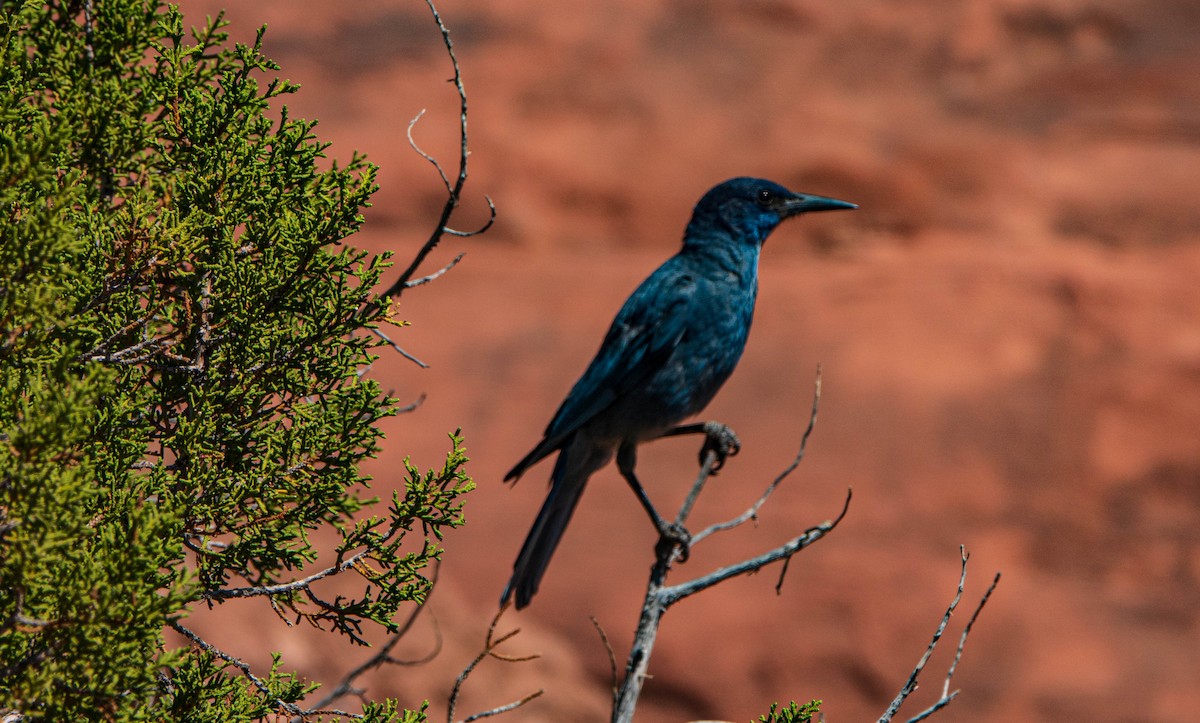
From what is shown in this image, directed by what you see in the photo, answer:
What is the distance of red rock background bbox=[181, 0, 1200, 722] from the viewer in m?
10.4

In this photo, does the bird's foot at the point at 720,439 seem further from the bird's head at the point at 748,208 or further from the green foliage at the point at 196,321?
the green foliage at the point at 196,321

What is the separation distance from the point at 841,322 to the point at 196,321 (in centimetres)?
981

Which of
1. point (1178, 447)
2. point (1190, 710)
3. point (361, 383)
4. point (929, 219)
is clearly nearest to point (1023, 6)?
point (929, 219)

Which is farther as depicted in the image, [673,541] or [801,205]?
[801,205]

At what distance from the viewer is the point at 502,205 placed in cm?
1366

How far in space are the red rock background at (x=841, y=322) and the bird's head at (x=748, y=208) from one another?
16.9ft

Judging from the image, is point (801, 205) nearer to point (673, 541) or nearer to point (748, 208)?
point (748, 208)

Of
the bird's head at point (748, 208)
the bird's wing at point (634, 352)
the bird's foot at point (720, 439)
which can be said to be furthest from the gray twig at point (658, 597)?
the bird's head at point (748, 208)

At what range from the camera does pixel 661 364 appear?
473cm

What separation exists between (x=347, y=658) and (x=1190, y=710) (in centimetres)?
726

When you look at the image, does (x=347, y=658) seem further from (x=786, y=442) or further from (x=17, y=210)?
(x=17, y=210)

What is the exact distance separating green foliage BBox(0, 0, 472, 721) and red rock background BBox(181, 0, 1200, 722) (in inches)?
250

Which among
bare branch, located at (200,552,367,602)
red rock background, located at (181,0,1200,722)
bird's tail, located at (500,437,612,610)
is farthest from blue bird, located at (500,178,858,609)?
red rock background, located at (181,0,1200,722)

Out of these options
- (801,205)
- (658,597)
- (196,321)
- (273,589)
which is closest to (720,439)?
(801,205)
